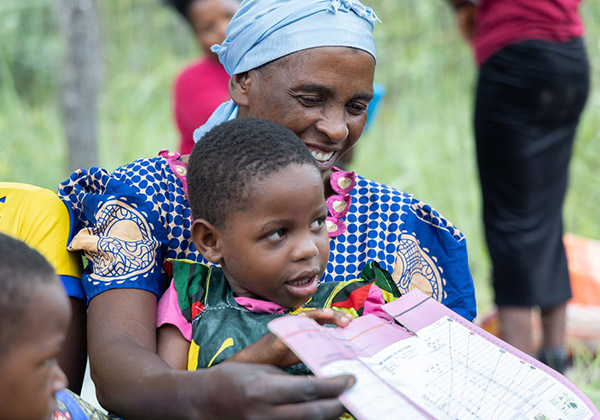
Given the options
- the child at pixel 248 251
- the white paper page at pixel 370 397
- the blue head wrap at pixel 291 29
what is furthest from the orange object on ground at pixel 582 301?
the white paper page at pixel 370 397

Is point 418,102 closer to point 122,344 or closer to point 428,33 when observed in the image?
point 428,33

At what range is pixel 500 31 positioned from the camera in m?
3.92

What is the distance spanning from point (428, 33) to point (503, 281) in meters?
4.15

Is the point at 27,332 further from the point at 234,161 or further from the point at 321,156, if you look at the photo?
the point at 321,156

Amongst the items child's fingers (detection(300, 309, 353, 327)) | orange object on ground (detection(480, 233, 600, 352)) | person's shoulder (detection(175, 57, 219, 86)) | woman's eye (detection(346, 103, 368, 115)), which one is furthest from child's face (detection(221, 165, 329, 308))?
orange object on ground (detection(480, 233, 600, 352))

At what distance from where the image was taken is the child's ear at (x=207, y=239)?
1890 mm

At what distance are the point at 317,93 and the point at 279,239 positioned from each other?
0.49 m

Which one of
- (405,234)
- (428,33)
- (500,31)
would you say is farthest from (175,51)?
(405,234)

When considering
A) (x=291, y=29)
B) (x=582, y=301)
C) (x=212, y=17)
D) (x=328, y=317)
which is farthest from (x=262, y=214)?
(x=582, y=301)

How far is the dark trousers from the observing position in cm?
Result: 386

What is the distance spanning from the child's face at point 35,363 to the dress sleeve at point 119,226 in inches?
20.9

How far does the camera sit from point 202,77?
430cm


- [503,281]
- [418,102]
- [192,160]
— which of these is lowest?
[503,281]

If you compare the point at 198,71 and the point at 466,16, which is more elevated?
the point at 466,16
